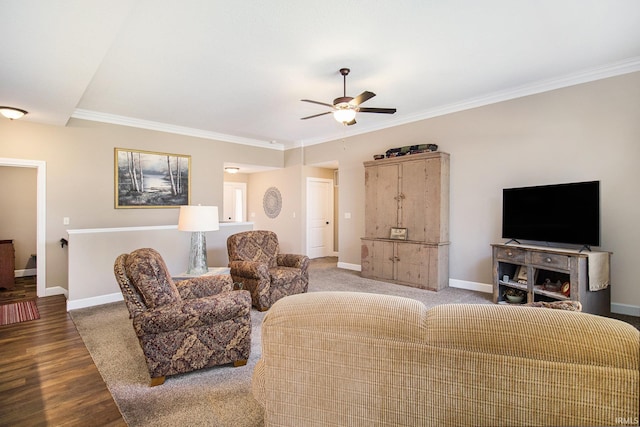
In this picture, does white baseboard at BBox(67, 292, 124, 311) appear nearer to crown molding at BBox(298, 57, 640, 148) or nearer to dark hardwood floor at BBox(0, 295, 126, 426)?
dark hardwood floor at BBox(0, 295, 126, 426)

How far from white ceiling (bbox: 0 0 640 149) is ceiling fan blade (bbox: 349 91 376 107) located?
1.30 ft

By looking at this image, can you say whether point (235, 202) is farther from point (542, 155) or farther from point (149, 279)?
point (542, 155)

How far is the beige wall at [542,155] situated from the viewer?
3.56 metres

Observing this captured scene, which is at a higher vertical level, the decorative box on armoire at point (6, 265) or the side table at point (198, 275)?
the side table at point (198, 275)

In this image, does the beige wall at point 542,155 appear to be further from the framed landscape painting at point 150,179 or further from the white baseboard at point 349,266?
the framed landscape painting at point 150,179

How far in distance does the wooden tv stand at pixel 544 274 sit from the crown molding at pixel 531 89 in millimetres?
2023

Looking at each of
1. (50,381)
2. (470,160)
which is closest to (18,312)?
(50,381)

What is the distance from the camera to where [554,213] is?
3766 millimetres

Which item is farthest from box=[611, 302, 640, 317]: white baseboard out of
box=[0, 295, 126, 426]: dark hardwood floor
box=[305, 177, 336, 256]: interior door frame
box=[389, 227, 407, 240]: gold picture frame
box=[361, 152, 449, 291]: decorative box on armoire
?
box=[305, 177, 336, 256]: interior door frame

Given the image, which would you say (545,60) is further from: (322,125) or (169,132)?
(169,132)

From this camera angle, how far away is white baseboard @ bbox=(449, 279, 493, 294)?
183 inches

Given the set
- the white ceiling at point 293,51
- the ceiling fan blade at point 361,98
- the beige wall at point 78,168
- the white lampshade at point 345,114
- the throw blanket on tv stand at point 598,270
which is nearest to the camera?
the white ceiling at point 293,51

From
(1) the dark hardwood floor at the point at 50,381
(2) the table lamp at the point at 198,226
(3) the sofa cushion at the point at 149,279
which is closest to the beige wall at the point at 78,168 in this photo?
(1) the dark hardwood floor at the point at 50,381

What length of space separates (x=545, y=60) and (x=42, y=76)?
508cm
